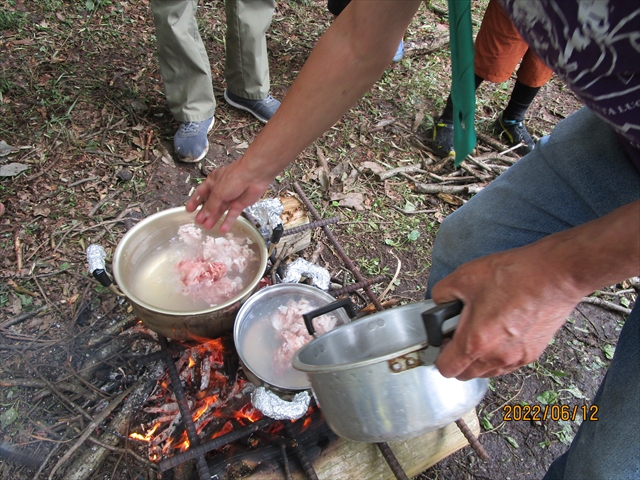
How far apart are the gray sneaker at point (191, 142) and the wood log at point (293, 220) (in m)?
1.16

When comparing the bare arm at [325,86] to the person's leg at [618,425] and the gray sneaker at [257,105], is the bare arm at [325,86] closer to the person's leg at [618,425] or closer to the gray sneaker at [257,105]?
the person's leg at [618,425]

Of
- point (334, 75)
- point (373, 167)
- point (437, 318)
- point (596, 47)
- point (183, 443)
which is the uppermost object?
point (596, 47)

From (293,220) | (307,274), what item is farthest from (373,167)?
(307,274)

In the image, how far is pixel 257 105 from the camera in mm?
4246

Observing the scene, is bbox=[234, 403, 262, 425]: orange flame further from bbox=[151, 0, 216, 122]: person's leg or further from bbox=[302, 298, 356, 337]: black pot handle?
bbox=[151, 0, 216, 122]: person's leg

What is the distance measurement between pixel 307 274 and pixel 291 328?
48 cm

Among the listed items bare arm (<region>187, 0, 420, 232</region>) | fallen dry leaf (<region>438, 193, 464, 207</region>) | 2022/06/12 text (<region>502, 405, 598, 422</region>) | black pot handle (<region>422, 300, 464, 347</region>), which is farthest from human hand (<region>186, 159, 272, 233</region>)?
fallen dry leaf (<region>438, 193, 464, 207</region>)

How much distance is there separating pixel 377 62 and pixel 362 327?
102 cm

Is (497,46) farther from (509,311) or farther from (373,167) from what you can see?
(509,311)

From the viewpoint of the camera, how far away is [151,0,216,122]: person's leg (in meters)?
3.30

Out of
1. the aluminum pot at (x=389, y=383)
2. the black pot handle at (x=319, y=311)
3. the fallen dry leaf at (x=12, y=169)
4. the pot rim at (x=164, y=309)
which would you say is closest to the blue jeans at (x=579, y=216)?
the aluminum pot at (x=389, y=383)

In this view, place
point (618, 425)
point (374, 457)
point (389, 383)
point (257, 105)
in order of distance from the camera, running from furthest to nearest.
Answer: point (257, 105), point (374, 457), point (618, 425), point (389, 383)

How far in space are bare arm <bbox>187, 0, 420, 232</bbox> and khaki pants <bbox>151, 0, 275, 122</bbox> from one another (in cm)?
215

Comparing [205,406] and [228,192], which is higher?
[228,192]
